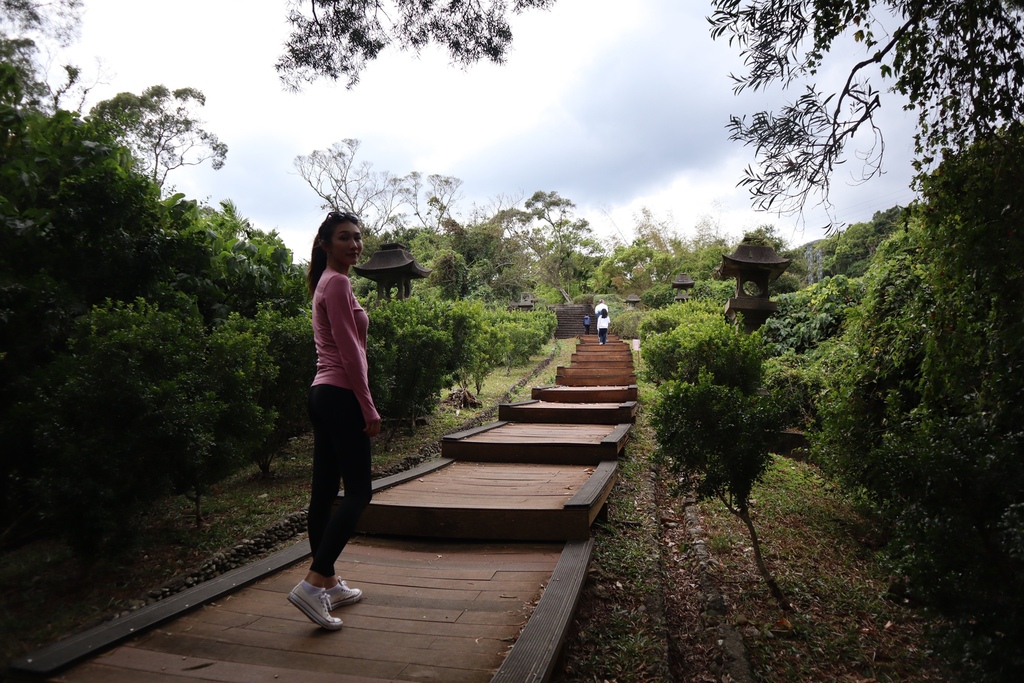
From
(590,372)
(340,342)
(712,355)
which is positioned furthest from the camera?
(590,372)

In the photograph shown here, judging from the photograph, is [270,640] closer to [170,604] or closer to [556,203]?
[170,604]

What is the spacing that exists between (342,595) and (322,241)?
63.4 inches

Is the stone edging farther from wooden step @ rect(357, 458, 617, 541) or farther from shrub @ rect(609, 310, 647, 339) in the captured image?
shrub @ rect(609, 310, 647, 339)

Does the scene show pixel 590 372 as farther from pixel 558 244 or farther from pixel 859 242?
pixel 558 244

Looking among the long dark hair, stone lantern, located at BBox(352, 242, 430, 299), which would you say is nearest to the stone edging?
the long dark hair

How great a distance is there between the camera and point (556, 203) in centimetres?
4038

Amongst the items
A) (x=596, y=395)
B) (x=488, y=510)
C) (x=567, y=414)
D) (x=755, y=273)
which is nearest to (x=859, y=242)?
(x=755, y=273)

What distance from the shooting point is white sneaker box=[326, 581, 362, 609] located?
2.61 metres

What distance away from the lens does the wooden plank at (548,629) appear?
2.02 m

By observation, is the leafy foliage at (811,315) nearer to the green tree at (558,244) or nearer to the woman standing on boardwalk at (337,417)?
the woman standing on boardwalk at (337,417)

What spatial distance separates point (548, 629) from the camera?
2.33 m

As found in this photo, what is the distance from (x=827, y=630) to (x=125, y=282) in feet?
18.2

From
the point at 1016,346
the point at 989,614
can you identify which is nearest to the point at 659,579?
the point at 989,614

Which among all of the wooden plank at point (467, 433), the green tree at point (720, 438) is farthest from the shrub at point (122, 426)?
the green tree at point (720, 438)
